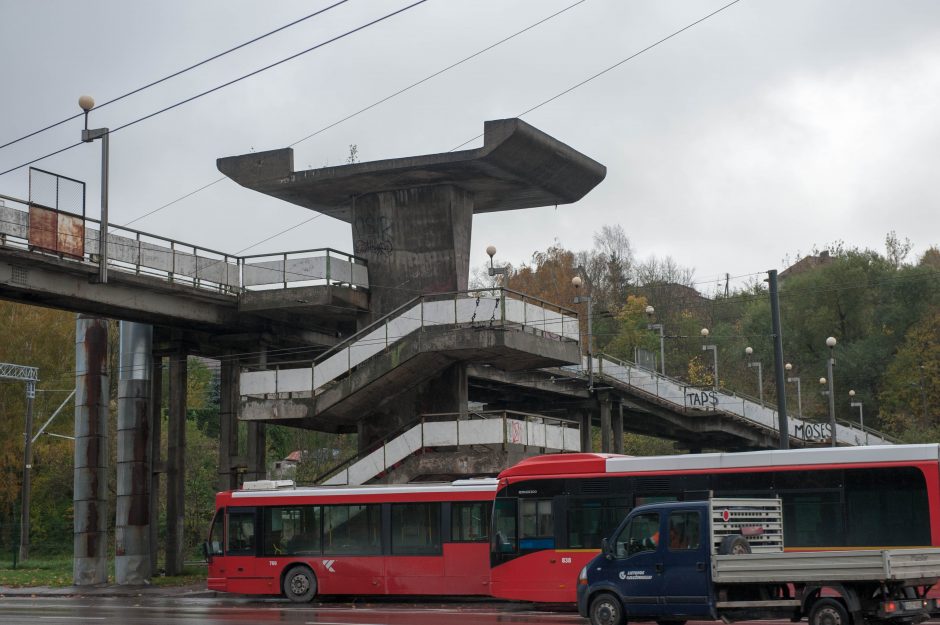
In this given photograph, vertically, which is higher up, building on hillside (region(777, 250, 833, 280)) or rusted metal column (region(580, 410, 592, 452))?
building on hillside (region(777, 250, 833, 280))

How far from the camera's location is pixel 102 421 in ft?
139

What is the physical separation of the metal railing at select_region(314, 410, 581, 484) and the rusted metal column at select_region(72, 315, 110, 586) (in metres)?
9.84

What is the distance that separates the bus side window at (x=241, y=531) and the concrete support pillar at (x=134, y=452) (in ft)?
39.3

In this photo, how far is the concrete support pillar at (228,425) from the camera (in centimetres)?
4197

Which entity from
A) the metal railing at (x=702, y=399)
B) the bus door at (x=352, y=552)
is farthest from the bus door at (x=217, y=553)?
the metal railing at (x=702, y=399)

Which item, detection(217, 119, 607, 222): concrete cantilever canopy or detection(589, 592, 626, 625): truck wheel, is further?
detection(217, 119, 607, 222): concrete cantilever canopy

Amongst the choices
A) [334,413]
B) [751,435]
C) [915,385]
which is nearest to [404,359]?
[334,413]

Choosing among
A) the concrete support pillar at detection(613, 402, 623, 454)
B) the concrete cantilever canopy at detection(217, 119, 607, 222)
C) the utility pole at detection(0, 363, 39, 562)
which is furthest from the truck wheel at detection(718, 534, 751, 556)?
the utility pole at detection(0, 363, 39, 562)

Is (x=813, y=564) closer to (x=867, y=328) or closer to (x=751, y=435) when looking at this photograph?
(x=751, y=435)

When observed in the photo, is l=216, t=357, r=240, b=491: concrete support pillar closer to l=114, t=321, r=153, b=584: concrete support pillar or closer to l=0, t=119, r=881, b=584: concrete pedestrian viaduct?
l=0, t=119, r=881, b=584: concrete pedestrian viaduct

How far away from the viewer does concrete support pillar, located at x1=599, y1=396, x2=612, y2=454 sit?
51750 mm

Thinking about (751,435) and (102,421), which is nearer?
(102,421)

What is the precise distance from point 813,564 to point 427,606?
40.5 feet

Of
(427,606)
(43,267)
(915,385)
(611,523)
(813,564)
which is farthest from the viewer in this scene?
(915,385)
